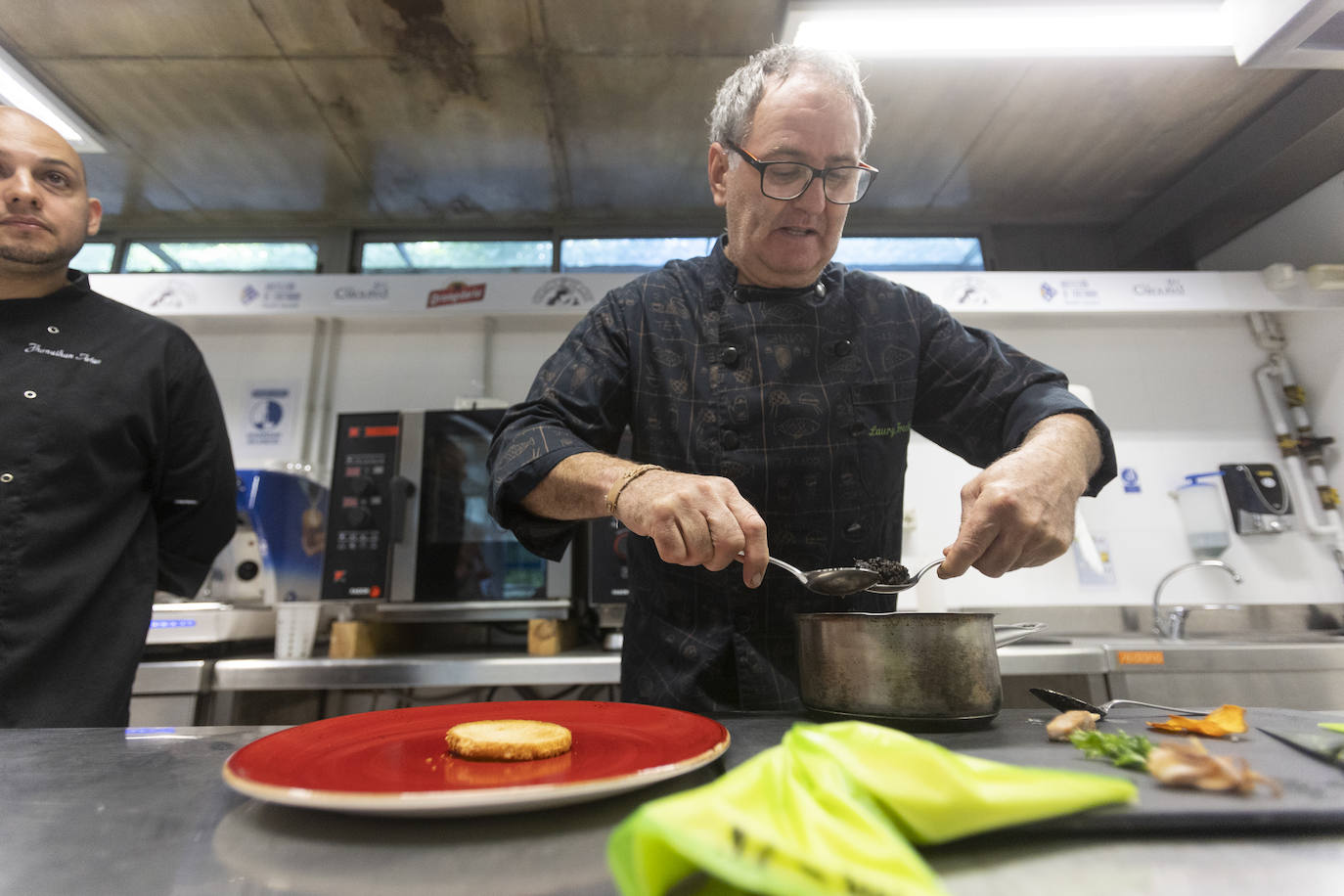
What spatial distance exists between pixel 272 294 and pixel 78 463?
5.49 ft

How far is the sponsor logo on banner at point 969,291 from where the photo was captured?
8.86ft

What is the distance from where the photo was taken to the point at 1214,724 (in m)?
0.64

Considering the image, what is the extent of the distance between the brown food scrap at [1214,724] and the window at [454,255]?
3.28 metres

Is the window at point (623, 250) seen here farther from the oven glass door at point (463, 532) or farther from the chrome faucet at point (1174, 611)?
the chrome faucet at point (1174, 611)

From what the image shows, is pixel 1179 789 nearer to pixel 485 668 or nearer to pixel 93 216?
pixel 485 668

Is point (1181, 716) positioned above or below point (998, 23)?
below

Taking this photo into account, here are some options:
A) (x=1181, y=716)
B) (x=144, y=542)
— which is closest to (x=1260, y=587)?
(x=1181, y=716)

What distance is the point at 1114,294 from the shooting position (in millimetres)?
2760

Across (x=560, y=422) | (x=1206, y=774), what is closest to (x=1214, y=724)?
(x=1206, y=774)

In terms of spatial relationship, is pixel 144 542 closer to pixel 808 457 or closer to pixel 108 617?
pixel 108 617

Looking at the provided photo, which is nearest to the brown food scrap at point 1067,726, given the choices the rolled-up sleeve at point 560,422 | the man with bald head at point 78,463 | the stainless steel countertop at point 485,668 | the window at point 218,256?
the rolled-up sleeve at point 560,422

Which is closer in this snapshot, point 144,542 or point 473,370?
point 144,542

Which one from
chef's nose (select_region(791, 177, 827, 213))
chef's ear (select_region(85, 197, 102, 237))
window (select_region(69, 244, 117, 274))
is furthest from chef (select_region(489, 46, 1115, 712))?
window (select_region(69, 244, 117, 274))

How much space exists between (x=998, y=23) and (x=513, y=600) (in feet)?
7.80
